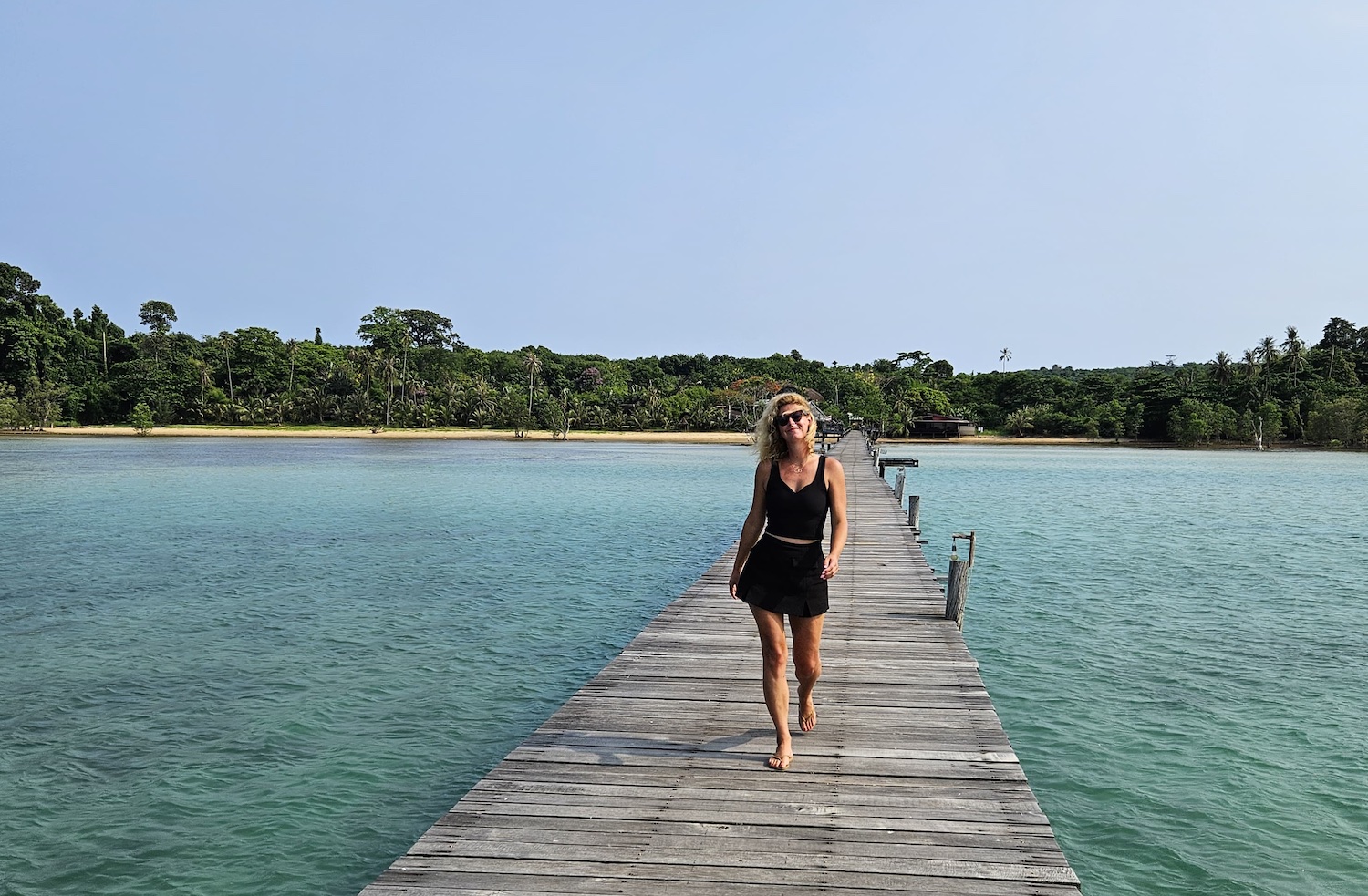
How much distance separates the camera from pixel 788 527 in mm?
4754

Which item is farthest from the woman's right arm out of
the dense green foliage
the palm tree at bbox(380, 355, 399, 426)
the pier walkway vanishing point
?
the palm tree at bbox(380, 355, 399, 426)

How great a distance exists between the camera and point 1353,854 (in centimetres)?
599

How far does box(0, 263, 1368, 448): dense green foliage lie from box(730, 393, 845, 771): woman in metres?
77.1

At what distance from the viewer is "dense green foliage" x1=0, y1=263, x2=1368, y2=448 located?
8356cm

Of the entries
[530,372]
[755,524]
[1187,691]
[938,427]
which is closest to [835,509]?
[755,524]

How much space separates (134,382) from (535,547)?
8374 cm

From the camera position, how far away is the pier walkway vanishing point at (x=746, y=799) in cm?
384

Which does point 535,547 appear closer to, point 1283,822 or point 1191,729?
point 1191,729

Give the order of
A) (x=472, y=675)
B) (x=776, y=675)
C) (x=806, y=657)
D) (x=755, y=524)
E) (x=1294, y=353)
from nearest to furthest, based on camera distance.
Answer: (x=755, y=524)
(x=776, y=675)
(x=806, y=657)
(x=472, y=675)
(x=1294, y=353)

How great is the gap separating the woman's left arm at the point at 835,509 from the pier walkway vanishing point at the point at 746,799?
116cm

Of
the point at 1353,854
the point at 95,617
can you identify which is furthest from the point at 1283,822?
the point at 95,617

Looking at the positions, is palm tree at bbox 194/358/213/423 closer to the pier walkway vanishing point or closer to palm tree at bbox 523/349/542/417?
palm tree at bbox 523/349/542/417

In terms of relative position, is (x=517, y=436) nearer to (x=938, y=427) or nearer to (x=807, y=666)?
(x=938, y=427)

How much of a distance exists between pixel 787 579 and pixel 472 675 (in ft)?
20.3
